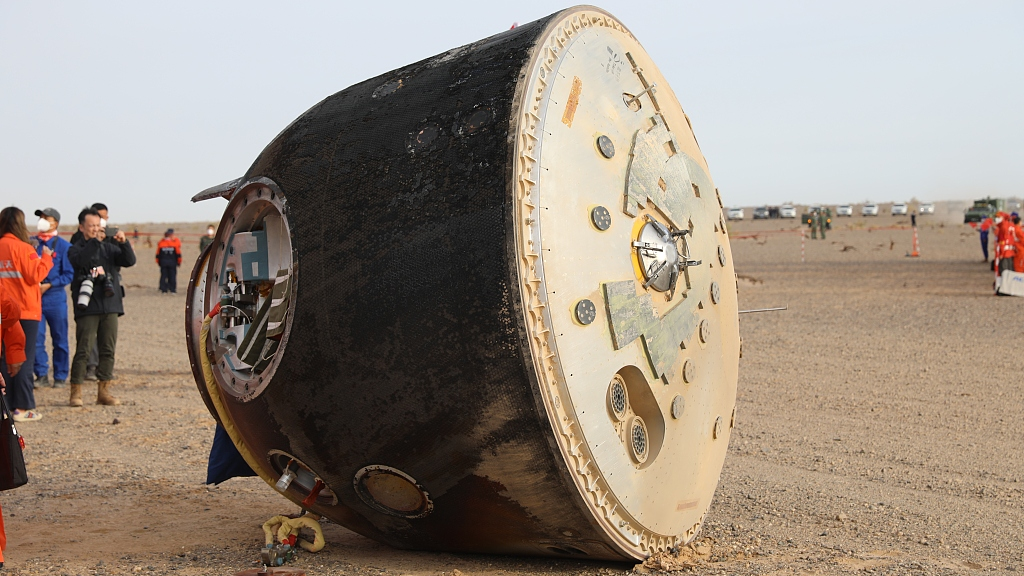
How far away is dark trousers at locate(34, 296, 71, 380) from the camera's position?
11.2m

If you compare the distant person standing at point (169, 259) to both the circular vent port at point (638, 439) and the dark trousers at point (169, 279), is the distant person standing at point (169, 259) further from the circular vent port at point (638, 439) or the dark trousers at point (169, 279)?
the circular vent port at point (638, 439)

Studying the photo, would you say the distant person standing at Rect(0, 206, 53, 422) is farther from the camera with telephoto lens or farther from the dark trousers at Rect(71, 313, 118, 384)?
the dark trousers at Rect(71, 313, 118, 384)

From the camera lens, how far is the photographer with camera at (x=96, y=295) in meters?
10.1

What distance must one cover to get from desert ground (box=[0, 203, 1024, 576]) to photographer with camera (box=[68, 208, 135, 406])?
43 centimetres

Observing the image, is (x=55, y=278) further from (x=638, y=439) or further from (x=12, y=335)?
(x=638, y=439)

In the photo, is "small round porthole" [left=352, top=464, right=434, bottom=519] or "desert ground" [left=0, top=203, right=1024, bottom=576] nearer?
"small round porthole" [left=352, top=464, right=434, bottom=519]

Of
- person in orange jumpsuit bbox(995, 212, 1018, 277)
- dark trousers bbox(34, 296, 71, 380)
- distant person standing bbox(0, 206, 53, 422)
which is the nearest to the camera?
distant person standing bbox(0, 206, 53, 422)

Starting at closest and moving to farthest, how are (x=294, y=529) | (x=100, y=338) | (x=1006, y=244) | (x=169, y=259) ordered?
1. (x=294, y=529)
2. (x=100, y=338)
3. (x=1006, y=244)
4. (x=169, y=259)

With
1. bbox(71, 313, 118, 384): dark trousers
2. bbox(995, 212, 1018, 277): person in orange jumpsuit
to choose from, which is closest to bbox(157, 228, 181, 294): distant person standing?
bbox(71, 313, 118, 384): dark trousers

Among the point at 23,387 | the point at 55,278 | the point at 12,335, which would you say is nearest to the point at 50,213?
the point at 55,278

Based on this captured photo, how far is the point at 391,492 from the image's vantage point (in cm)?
416

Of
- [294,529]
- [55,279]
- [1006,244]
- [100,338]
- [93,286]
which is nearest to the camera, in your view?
[294,529]

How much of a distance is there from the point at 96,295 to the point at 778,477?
24.5 feet

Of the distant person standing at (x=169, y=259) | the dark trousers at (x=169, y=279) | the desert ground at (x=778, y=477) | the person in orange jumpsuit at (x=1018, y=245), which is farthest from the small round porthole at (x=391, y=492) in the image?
the dark trousers at (x=169, y=279)
